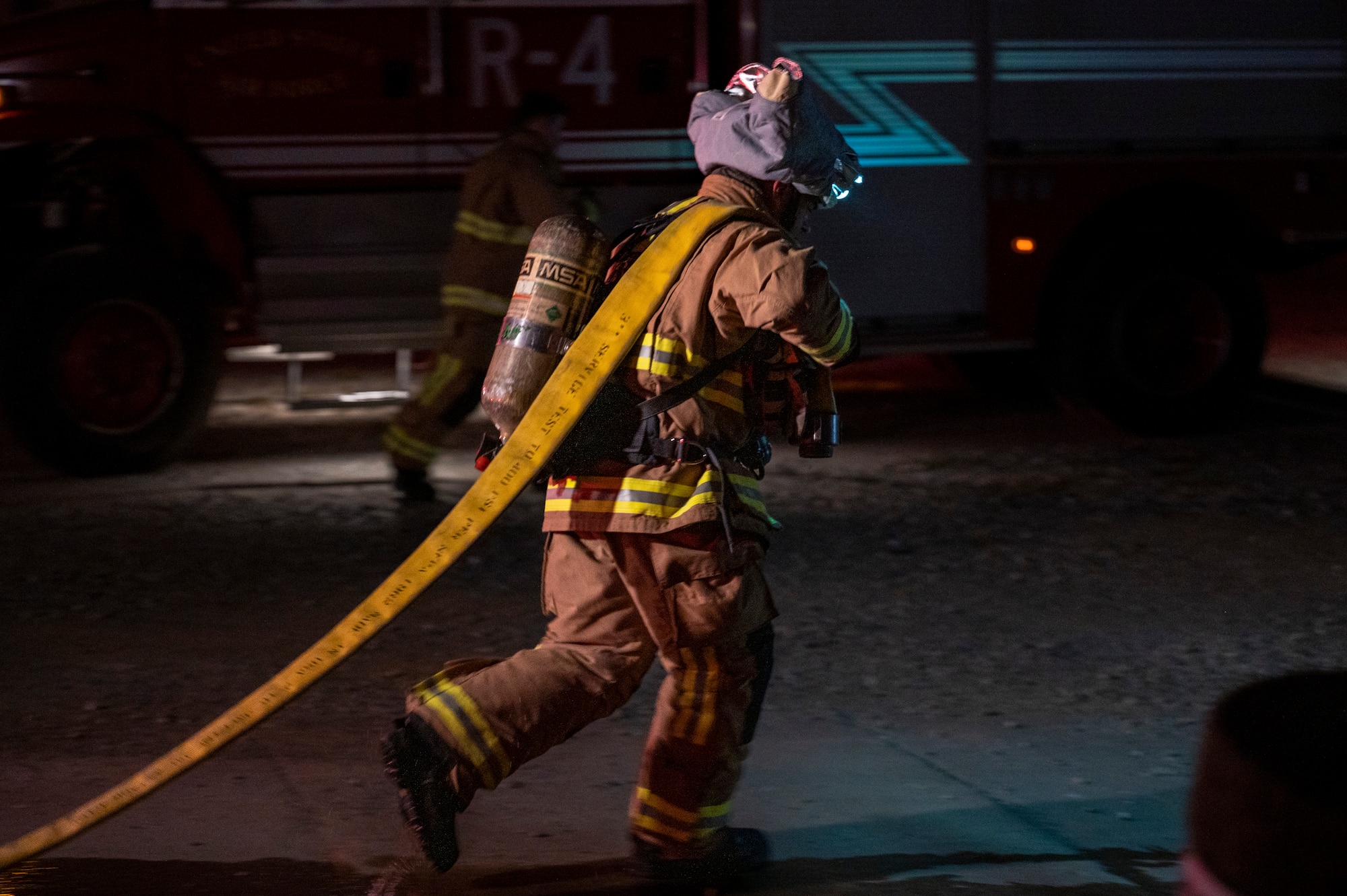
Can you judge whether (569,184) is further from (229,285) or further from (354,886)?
(354,886)

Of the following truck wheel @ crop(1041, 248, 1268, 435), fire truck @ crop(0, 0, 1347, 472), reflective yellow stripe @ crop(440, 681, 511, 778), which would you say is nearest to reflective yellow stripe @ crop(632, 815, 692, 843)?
reflective yellow stripe @ crop(440, 681, 511, 778)

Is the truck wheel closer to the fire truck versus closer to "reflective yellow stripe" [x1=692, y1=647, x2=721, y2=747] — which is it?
the fire truck

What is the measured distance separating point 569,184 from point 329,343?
141cm

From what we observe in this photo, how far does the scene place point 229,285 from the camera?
8.23 meters

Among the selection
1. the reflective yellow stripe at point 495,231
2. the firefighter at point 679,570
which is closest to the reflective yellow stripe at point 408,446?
the reflective yellow stripe at point 495,231

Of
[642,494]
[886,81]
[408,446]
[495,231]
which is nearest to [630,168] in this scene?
[886,81]

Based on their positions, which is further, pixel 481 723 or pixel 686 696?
pixel 686 696

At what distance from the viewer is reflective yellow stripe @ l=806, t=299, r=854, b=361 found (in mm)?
3287

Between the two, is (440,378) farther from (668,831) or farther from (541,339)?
(668,831)

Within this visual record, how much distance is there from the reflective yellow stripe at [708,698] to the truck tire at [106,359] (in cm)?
524

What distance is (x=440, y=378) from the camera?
7.01 meters

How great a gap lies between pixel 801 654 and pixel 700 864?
72.7 inches

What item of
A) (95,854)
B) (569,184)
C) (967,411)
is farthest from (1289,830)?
(967,411)

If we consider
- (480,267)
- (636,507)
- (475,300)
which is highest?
(480,267)
